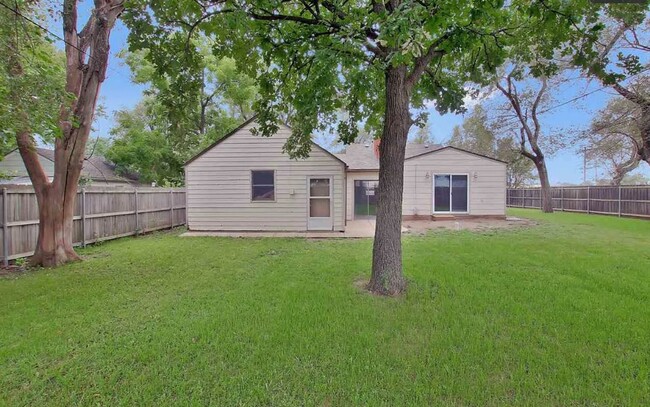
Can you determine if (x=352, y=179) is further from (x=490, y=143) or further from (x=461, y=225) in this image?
(x=490, y=143)

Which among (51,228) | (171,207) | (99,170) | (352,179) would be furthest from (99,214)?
(99,170)

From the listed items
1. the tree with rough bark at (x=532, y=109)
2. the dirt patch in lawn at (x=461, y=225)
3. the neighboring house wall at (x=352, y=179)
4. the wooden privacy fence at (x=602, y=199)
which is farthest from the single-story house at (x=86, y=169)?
the wooden privacy fence at (x=602, y=199)

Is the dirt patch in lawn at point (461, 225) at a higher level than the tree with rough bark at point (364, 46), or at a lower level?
lower

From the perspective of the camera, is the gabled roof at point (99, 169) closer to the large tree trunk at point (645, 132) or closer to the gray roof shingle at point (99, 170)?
the gray roof shingle at point (99, 170)

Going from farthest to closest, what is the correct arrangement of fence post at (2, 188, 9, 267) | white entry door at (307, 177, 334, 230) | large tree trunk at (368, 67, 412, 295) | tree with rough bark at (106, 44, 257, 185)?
tree with rough bark at (106, 44, 257, 185), white entry door at (307, 177, 334, 230), fence post at (2, 188, 9, 267), large tree trunk at (368, 67, 412, 295)

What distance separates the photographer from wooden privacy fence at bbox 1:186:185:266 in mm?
6559

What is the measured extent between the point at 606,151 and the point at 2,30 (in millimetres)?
20152

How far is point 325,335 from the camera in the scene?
3309 mm

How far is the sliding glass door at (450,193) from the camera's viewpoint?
14.7 meters

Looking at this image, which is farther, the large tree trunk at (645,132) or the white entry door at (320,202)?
the white entry door at (320,202)

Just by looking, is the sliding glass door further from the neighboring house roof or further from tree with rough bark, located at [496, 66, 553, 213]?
tree with rough bark, located at [496, 66, 553, 213]

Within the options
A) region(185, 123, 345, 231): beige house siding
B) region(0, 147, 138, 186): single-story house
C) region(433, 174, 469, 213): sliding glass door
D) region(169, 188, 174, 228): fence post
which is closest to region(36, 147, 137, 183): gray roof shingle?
region(0, 147, 138, 186): single-story house

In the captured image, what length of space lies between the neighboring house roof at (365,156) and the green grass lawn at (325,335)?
897 centimetres

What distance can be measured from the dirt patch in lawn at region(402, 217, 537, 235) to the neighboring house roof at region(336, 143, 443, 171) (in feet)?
9.78
